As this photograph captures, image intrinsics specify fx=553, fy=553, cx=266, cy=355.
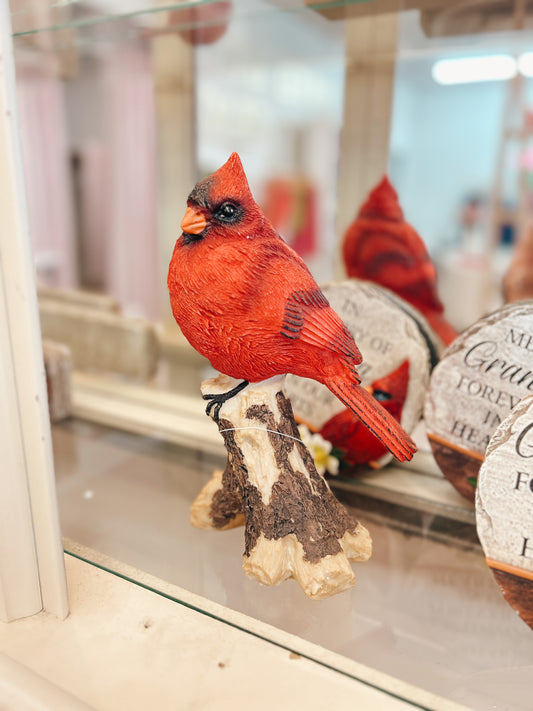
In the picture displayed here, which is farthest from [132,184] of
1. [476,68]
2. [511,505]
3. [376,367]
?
[511,505]

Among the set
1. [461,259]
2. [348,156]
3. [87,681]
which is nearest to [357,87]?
[348,156]

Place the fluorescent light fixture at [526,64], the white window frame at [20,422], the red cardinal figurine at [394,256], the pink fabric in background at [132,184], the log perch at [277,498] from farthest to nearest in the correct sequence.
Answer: the pink fabric in background at [132,184], the fluorescent light fixture at [526,64], the red cardinal figurine at [394,256], the log perch at [277,498], the white window frame at [20,422]

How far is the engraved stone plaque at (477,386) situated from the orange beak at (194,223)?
Answer: 26 centimetres

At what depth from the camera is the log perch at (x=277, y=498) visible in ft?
1.48

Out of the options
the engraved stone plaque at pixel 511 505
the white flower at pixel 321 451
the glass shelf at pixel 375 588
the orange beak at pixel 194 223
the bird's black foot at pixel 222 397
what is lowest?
the glass shelf at pixel 375 588

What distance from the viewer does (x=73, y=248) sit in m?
2.21

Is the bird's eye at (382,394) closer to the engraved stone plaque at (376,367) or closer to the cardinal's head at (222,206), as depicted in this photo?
the engraved stone plaque at (376,367)

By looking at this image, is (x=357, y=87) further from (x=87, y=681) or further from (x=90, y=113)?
(x=90, y=113)

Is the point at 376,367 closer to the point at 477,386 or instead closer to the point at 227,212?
the point at 477,386

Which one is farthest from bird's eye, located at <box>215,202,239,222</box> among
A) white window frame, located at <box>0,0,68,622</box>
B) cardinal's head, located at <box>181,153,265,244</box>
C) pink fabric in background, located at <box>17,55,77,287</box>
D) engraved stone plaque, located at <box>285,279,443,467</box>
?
pink fabric in background, located at <box>17,55,77,287</box>

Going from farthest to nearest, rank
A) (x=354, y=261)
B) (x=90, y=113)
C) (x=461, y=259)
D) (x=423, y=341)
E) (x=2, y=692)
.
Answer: (x=90, y=113) → (x=461, y=259) → (x=354, y=261) → (x=423, y=341) → (x=2, y=692)

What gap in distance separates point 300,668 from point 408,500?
0.27 m

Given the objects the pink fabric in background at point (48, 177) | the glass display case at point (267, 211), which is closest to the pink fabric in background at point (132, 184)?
the glass display case at point (267, 211)

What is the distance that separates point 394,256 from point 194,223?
1.31 ft
